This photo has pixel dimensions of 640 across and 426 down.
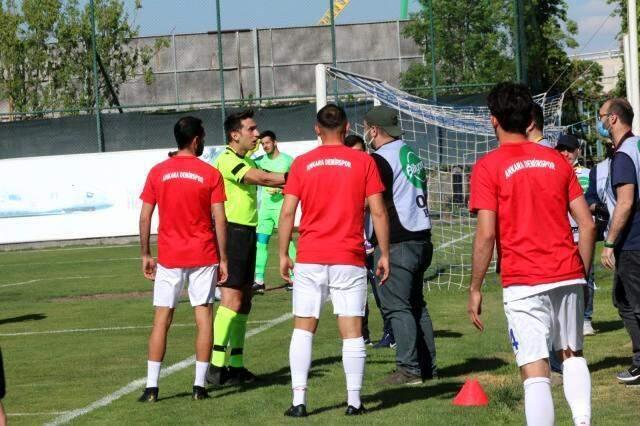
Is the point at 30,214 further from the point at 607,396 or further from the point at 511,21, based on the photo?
the point at 607,396

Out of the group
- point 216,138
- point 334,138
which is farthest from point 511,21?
point 334,138

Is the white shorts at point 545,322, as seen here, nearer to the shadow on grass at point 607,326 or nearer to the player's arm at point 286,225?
the player's arm at point 286,225

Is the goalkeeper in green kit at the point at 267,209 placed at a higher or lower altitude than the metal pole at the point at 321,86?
lower

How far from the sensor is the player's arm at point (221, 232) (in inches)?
371

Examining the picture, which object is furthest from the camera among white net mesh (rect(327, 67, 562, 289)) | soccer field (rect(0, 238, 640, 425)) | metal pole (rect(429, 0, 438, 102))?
metal pole (rect(429, 0, 438, 102))

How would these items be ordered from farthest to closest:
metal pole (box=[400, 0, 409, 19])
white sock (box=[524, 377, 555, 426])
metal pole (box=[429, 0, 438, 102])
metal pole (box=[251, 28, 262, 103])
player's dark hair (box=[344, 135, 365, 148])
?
metal pole (box=[251, 28, 262, 103])
metal pole (box=[400, 0, 409, 19])
metal pole (box=[429, 0, 438, 102])
player's dark hair (box=[344, 135, 365, 148])
white sock (box=[524, 377, 555, 426])

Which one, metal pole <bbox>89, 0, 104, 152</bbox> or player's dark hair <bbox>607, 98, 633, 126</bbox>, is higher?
metal pole <bbox>89, 0, 104, 152</bbox>

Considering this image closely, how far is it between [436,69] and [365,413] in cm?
2524

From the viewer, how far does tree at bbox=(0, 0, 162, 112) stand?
36094 mm

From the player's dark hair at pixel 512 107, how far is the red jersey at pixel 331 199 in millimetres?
1883

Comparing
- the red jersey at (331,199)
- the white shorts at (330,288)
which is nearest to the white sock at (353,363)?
the white shorts at (330,288)

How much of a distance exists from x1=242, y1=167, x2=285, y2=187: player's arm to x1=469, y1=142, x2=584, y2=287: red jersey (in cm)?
344

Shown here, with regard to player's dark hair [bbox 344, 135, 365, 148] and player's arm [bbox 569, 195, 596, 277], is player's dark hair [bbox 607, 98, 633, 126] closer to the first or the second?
player's arm [bbox 569, 195, 596, 277]

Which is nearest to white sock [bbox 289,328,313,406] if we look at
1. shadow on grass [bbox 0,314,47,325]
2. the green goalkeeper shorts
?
shadow on grass [bbox 0,314,47,325]
